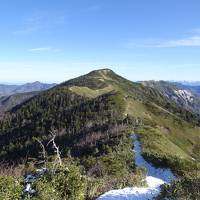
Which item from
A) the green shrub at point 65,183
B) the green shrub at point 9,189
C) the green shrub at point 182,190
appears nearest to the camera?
the green shrub at point 9,189

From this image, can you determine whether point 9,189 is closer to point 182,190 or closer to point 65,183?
point 65,183

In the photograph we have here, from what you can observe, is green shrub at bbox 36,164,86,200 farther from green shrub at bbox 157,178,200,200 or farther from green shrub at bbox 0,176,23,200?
green shrub at bbox 157,178,200,200

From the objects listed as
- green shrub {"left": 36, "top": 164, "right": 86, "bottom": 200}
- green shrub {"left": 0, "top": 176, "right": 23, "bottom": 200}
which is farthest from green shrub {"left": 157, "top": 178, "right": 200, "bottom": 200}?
green shrub {"left": 0, "top": 176, "right": 23, "bottom": 200}

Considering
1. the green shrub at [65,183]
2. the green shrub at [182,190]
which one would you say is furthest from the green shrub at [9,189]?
the green shrub at [182,190]

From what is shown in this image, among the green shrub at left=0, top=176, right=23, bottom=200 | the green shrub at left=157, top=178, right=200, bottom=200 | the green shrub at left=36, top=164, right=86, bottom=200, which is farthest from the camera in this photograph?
the green shrub at left=36, top=164, right=86, bottom=200

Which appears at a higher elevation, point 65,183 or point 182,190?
point 182,190

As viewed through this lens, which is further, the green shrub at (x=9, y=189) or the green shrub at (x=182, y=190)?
the green shrub at (x=182, y=190)

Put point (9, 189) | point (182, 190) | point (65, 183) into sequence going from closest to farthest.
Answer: point (9, 189), point (182, 190), point (65, 183)

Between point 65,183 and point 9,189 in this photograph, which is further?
point 65,183

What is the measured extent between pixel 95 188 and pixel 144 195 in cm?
421

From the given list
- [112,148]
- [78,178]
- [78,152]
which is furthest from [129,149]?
[78,178]

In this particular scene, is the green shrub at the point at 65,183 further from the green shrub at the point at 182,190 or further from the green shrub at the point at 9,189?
the green shrub at the point at 182,190

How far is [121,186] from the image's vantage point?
104 ft

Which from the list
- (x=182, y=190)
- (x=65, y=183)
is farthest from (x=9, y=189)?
(x=182, y=190)
